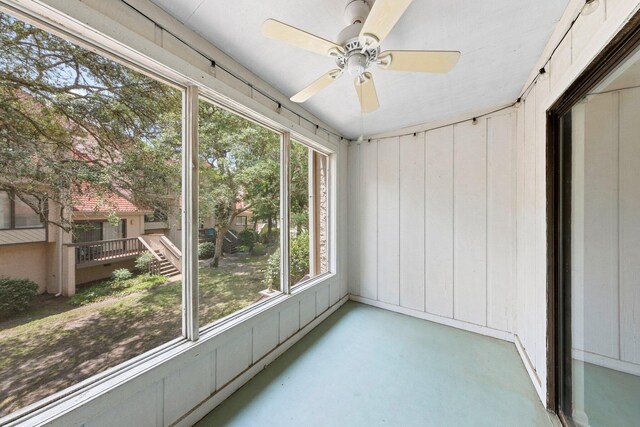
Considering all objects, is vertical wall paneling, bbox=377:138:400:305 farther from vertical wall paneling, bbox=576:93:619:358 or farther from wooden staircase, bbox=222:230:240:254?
wooden staircase, bbox=222:230:240:254

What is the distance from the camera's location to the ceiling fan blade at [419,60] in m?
1.18

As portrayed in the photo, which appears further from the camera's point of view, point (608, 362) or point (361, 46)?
point (608, 362)

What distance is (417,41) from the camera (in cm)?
151

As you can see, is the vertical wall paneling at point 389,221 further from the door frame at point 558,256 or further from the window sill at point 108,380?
the window sill at point 108,380

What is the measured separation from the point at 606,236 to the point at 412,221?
1548 millimetres

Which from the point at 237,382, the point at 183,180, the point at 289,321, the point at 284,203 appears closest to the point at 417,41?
the point at 284,203

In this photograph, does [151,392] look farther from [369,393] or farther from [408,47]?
[408,47]

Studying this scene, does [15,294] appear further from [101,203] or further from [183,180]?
[183,180]

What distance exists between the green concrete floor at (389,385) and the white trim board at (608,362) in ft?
1.43

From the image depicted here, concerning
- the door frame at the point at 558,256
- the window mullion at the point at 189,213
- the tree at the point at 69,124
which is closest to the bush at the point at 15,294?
the tree at the point at 69,124

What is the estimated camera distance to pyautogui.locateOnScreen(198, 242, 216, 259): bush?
157 cm

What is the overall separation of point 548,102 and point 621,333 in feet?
5.75

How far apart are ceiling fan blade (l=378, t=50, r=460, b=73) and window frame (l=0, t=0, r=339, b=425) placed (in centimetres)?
109

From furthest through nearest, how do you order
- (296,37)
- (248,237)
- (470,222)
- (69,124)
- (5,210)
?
(470,222)
(248,237)
(296,37)
(69,124)
(5,210)
